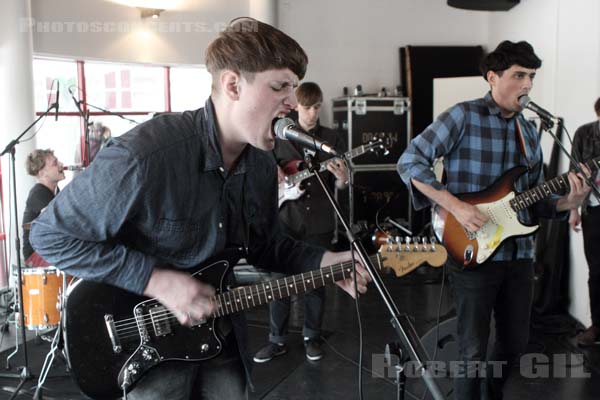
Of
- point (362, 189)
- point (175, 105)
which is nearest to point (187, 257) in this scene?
point (362, 189)

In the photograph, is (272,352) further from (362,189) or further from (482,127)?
(362,189)

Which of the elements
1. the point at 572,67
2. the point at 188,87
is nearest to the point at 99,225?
the point at 572,67

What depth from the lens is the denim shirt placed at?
1662 millimetres

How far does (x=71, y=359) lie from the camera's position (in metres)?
1.85

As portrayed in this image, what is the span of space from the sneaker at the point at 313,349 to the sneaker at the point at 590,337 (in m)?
2.00

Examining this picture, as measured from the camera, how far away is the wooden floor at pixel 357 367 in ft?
12.0

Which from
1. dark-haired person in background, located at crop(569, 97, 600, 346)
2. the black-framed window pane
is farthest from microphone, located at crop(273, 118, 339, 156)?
the black-framed window pane

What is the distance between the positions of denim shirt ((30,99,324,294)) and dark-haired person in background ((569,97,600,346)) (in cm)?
340

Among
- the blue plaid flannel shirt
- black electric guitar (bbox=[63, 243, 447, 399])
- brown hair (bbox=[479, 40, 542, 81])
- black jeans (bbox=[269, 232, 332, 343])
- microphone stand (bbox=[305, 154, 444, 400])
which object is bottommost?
black jeans (bbox=[269, 232, 332, 343])

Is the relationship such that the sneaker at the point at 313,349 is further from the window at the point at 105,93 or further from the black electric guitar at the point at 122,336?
the window at the point at 105,93

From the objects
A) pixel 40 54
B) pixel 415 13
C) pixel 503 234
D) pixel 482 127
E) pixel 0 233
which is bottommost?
pixel 0 233

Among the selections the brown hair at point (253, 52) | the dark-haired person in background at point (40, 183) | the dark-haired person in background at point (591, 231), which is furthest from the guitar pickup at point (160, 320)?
the dark-haired person in background at point (591, 231)

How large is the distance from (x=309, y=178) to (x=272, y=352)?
51.5 inches

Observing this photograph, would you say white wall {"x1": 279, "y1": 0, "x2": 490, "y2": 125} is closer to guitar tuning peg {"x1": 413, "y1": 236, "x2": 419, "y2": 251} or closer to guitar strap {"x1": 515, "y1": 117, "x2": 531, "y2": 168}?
guitar strap {"x1": 515, "y1": 117, "x2": 531, "y2": 168}
